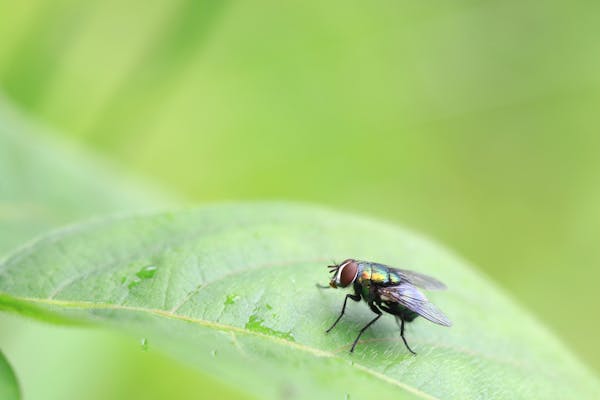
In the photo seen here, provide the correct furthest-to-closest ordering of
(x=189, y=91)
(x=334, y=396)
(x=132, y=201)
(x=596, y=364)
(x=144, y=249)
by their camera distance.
→ (x=189, y=91) < (x=596, y=364) < (x=132, y=201) < (x=144, y=249) < (x=334, y=396)

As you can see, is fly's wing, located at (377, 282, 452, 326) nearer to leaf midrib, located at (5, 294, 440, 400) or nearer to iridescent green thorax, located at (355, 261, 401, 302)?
iridescent green thorax, located at (355, 261, 401, 302)

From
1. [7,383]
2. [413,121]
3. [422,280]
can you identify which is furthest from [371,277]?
[413,121]

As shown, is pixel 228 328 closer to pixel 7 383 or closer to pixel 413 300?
pixel 7 383

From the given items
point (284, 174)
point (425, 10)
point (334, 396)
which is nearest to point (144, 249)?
point (334, 396)

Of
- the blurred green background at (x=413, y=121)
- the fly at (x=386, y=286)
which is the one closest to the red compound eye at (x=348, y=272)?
the fly at (x=386, y=286)

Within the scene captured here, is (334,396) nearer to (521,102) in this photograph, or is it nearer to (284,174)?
(284,174)

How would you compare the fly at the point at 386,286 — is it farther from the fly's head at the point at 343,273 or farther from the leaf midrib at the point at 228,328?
the leaf midrib at the point at 228,328
